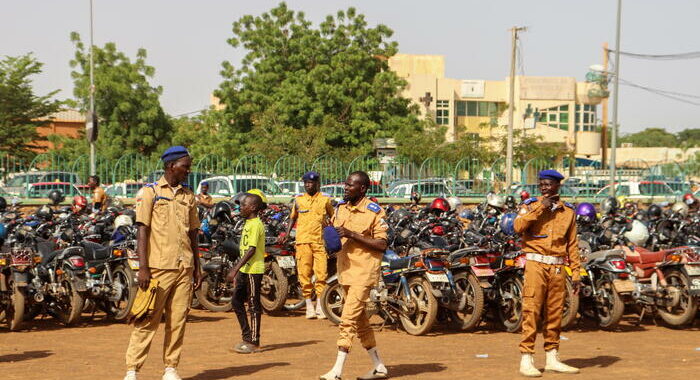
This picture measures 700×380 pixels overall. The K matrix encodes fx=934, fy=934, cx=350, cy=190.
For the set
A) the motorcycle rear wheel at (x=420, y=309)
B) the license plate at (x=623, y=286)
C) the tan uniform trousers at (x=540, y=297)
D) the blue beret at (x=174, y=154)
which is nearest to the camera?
the blue beret at (x=174, y=154)

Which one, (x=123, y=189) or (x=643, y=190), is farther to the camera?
(x=643, y=190)

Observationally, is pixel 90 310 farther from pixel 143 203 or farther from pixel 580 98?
pixel 580 98

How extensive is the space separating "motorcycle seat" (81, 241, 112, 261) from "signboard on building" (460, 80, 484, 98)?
50.5m

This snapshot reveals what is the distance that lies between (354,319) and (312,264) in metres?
4.28

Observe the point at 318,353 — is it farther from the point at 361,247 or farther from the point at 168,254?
the point at 168,254

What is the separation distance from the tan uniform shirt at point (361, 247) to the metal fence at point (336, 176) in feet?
39.6

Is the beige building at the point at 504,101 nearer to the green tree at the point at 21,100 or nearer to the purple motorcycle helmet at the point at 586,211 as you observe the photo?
the green tree at the point at 21,100

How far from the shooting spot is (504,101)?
61688 mm

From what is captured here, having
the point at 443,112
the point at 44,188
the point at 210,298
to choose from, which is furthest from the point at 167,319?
the point at 443,112

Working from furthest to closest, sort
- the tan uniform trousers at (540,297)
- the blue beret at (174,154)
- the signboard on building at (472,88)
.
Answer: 1. the signboard on building at (472,88)
2. the tan uniform trousers at (540,297)
3. the blue beret at (174,154)

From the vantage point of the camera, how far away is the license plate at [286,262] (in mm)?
12121

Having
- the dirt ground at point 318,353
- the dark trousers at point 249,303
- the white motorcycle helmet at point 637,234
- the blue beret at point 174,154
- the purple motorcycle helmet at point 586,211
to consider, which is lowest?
the dirt ground at point 318,353

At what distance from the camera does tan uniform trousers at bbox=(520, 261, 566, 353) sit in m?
7.89

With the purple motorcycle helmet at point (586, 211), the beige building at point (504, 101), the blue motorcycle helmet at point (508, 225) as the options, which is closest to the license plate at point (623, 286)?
the blue motorcycle helmet at point (508, 225)
